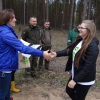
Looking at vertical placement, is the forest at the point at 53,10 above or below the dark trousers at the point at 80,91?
above

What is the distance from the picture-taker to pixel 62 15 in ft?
79.0


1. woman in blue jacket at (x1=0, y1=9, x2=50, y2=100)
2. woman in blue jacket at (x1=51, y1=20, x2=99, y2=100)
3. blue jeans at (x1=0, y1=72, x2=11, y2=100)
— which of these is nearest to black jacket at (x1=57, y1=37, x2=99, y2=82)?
woman in blue jacket at (x1=51, y1=20, x2=99, y2=100)

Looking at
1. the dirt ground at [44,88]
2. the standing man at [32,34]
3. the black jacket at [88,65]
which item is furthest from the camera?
the standing man at [32,34]

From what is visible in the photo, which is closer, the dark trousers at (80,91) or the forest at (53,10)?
the dark trousers at (80,91)

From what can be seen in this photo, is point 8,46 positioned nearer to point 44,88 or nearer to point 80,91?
point 80,91

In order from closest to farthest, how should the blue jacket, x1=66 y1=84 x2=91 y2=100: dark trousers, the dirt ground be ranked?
1. the blue jacket
2. x1=66 y1=84 x2=91 y2=100: dark trousers
3. the dirt ground

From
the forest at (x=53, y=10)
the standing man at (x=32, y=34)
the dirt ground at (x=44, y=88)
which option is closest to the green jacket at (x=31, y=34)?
the standing man at (x=32, y=34)

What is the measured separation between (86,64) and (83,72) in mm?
114

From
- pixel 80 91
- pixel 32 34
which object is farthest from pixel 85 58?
pixel 32 34

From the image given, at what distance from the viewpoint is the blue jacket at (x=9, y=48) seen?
8.16ft

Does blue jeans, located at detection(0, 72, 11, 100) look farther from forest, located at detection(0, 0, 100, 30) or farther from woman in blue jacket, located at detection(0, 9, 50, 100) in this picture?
forest, located at detection(0, 0, 100, 30)

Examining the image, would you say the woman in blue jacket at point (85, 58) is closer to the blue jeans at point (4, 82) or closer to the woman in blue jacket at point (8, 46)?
the woman in blue jacket at point (8, 46)

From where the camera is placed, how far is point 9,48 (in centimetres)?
258

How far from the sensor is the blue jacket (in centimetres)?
249
